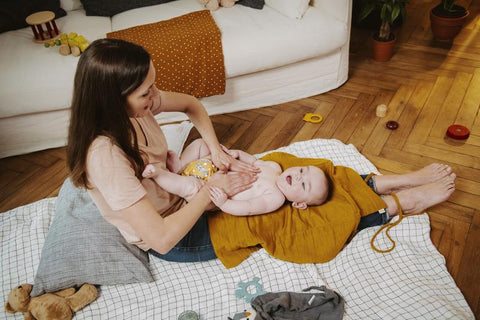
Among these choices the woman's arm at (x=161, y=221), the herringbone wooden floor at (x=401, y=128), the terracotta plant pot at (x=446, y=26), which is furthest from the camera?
the terracotta plant pot at (x=446, y=26)

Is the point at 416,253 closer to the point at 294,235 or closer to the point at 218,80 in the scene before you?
the point at 294,235

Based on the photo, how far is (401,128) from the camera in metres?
2.24

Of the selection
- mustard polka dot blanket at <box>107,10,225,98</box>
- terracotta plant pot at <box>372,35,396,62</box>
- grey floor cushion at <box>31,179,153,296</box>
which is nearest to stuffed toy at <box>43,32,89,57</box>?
mustard polka dot blanket at <box>107,10,225,98</box>

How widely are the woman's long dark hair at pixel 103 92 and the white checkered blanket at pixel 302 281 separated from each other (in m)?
0.56

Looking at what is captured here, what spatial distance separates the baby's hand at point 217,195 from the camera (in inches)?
53.2

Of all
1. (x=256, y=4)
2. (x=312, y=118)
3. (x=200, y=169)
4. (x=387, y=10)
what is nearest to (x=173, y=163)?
(x=200, y=169)

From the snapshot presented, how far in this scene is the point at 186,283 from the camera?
4.75 feet

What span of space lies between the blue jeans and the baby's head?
1.09 feet

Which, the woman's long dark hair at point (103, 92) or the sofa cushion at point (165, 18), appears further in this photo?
the sofa cushion at point (165, 18)

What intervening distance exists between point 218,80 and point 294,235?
1105 mm

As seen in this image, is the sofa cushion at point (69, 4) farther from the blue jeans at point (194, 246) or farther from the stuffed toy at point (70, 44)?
the blue jeans at point (194, 246)

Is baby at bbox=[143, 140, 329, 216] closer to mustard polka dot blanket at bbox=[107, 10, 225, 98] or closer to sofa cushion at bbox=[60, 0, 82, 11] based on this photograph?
mustard polka dot blanket at bbox=[107, 10, 225, 98]

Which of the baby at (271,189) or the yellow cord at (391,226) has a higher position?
the baby at (271,189)

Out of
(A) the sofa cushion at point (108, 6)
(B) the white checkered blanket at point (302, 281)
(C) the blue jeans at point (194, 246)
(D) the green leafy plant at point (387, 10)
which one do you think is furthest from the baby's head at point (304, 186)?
(A) the sofa cushion at point (108, 6)
